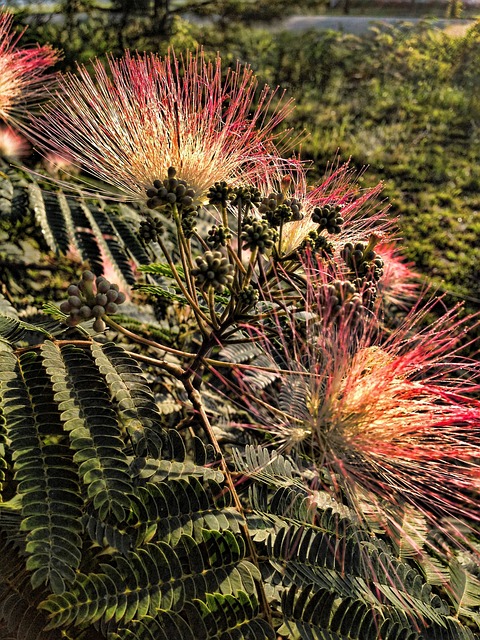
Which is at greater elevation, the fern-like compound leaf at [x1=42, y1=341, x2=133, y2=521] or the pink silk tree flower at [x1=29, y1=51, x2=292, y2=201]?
the pink silk tree flower at [x1=29, y1=51, x2=292, y2=201]

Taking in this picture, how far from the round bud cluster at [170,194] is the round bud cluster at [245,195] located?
0.34 feet

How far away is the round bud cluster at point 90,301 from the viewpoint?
113 cm

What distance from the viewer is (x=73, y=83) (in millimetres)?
1513

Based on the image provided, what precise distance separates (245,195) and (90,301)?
44cm

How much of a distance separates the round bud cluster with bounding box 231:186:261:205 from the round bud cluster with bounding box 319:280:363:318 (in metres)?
0.32

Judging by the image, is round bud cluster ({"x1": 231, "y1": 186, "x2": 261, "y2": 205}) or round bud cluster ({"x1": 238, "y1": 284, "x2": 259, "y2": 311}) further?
round bud cluster ({"x1": 231, "y1": 186, "x2": 261, "y2": 205})

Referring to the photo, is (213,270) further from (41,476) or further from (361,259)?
(41,476)

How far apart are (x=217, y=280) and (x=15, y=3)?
6271mm

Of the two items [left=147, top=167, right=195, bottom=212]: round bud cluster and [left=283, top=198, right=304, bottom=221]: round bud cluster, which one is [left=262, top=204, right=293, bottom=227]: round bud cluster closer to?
[left=283, top=198, right=304, bottom=221]: round bud cluster

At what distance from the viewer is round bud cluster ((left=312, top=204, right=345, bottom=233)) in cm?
140

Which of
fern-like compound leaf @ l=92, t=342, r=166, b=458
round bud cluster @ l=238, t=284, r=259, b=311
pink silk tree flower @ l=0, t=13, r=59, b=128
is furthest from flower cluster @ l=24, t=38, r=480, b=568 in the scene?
pink silk tree flower @ l=0, t=13, r=59, b=128

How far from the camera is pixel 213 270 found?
47.0 inches

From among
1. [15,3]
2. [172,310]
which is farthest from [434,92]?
[172,310]

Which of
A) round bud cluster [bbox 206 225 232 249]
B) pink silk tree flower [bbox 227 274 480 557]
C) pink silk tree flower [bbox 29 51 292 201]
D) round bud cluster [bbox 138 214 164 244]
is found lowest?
pink silk tree flower [bbox 227 274 480 557]
